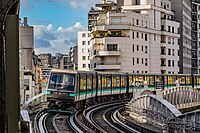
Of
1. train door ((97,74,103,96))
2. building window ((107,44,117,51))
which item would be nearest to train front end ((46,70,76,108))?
train door ((97,74,103,96))

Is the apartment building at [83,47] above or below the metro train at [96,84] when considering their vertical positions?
above

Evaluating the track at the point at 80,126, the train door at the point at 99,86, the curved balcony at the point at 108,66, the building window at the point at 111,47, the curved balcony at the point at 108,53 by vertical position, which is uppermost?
the building window at the point at 111,47

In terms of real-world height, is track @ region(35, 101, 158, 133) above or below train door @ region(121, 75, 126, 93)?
below

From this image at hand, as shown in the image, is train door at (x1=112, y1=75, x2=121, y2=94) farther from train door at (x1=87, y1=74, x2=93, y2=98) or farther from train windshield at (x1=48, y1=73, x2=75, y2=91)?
train windshield at (x1=48, y1=73, x2=75, y2=91)

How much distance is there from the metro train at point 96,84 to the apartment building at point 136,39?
281 inches

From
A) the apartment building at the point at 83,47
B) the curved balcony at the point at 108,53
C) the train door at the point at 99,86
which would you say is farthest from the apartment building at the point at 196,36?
the train door at the point at 99,86

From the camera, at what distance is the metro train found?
25.3 m

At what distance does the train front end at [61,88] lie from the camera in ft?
82.7

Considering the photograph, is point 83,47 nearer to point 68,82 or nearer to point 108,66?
point 108,66

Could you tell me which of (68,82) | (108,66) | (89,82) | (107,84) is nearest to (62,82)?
(68,82)

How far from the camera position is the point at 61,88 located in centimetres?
2525

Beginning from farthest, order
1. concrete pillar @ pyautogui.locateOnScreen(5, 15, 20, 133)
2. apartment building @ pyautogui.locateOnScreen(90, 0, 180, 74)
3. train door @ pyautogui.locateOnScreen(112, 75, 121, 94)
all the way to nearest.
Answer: apartment building @ pyautogui.locateOnScreen(90, 0, 180, 74)
train door @ pyautogui.locateOnScreen(112, 75, 121, 94)
concrete pillar @ pyautogui.locateOnScreen(5, 15, 20, 133)

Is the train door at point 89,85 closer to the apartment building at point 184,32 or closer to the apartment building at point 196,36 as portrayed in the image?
the apartment building at point 184,32

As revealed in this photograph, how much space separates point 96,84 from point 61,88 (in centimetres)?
838
